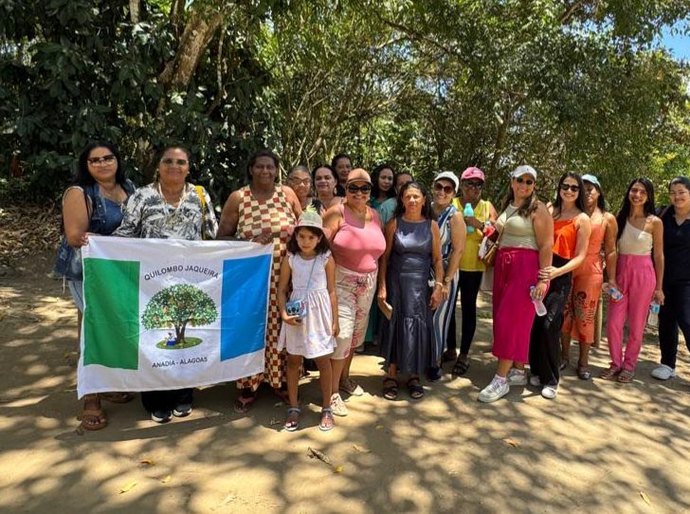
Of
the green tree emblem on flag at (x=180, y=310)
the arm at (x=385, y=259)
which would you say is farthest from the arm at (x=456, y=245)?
the green tree emblem on flag at (x=180, y=310)

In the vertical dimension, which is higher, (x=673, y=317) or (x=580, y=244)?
(x=580, y=244)

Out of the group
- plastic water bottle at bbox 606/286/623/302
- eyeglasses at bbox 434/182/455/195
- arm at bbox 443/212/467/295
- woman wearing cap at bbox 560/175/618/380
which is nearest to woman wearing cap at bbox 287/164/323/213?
eyeglasses at bbox 434/182/455/195

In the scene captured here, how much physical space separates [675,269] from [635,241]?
1.53 feet

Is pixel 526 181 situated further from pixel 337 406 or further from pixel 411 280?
pixel 337 406

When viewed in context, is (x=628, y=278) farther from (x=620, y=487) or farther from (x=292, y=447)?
(x=292, y=447)

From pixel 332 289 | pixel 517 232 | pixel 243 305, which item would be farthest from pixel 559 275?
pixel 243 305

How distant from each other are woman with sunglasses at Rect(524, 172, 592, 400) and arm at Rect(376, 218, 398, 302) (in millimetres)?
1302

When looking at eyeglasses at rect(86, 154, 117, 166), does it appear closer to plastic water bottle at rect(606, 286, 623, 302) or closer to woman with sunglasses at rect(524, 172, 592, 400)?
woman with sunglasses at rect(524, 172, 592, 400)

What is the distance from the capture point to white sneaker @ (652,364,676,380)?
474 centimetres

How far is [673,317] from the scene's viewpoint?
469 cm

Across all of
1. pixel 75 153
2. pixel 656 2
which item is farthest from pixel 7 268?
pixel 656 2

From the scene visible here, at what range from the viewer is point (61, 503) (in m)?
2.64

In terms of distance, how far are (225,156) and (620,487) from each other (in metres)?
6.64

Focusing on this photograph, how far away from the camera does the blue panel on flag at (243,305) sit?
3572mm
